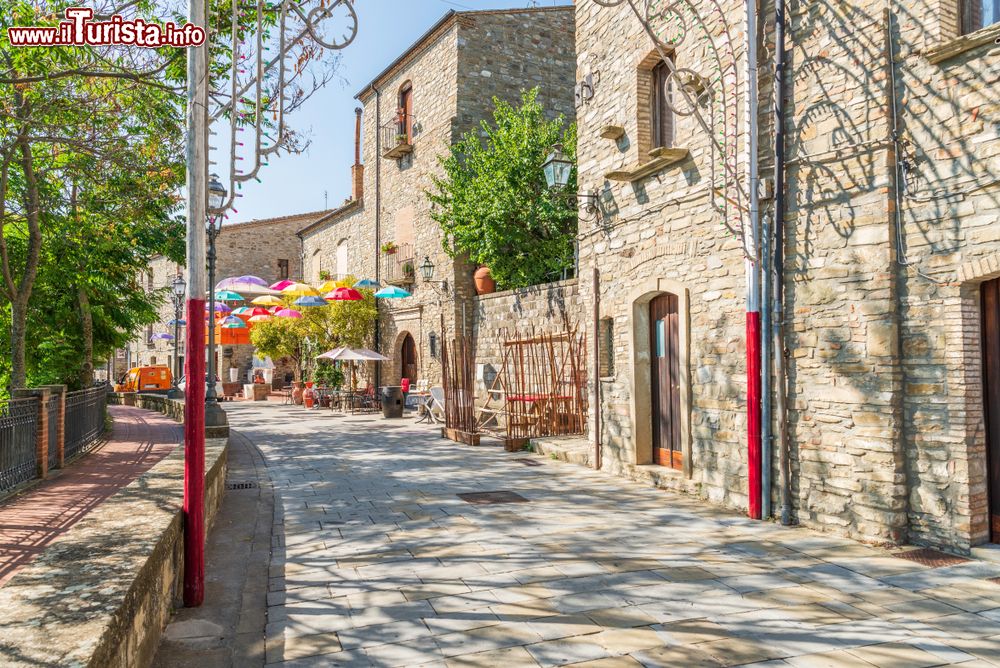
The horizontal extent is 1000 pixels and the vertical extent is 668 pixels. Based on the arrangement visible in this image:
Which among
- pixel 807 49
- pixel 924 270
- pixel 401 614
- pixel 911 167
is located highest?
pixel 807 49

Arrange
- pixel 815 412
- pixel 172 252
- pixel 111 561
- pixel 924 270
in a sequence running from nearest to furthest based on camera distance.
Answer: pixel 111 561 < pixel 924 270 < pixel 815 412 < pixel 172 252

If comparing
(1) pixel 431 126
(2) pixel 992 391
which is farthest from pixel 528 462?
(1) pixel 431 126

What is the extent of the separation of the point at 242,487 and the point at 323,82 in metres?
5.17

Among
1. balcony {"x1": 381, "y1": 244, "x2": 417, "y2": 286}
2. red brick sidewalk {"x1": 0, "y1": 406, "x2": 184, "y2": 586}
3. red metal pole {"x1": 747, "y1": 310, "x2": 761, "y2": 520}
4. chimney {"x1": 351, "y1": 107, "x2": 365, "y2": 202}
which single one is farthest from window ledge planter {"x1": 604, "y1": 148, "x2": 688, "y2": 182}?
chimney {"x1": 351, "y1": 107, "x2": 365, "y2": 202}

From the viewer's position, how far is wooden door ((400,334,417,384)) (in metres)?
20.3

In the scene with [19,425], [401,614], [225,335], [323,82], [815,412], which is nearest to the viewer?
[401,614]

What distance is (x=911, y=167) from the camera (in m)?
5.32

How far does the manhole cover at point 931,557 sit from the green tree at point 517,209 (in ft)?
32.3

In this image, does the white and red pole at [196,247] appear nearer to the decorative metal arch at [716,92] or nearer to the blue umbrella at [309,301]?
the decorative metal arch at [716,92]

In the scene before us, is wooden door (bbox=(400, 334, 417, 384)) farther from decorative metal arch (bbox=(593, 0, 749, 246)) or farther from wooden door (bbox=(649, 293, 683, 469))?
decorative metal arch (bbox=(593, 0, 749, 246))

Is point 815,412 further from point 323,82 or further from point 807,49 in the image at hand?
point 323,82

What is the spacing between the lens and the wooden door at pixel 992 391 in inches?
199

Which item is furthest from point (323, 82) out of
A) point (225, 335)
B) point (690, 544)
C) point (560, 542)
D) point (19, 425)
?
point (225, 335)

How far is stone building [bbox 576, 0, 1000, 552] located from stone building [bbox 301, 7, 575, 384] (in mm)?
9358
